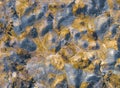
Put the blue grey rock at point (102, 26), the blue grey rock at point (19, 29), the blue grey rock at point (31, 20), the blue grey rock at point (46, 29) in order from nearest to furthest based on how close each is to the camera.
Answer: the blue grey rock at point (102, 26) → the blue grey rock at point (46, 29) → the blue grey rock at point (19, 29) → the blue grey rock at point (31, 20)

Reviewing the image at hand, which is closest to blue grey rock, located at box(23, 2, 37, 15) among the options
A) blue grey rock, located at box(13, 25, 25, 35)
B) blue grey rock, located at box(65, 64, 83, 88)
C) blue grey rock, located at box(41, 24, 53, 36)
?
blue grey rock, located at box(13, 25, 25, 35)

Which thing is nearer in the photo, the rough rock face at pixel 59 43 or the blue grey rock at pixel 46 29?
the rough rock face at pixel 59 43

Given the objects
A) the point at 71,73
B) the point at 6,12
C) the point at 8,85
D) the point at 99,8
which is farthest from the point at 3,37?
the point at 99,8

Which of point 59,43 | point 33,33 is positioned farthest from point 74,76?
point 33,33

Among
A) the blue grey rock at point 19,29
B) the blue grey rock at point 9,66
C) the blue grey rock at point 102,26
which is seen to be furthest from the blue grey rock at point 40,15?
the blue grey rock at point 102,26

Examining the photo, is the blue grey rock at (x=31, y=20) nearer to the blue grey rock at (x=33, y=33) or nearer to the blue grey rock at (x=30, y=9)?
the blue grey rock at (x=30, y=9)

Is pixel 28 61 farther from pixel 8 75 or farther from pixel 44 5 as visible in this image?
pixel 44 5

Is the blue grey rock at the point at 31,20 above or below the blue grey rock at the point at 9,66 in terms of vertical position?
above

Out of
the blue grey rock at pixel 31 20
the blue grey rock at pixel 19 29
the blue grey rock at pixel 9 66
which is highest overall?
the blue grey rock at pixel 31 20

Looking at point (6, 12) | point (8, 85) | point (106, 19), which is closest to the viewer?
point (8, 85)
